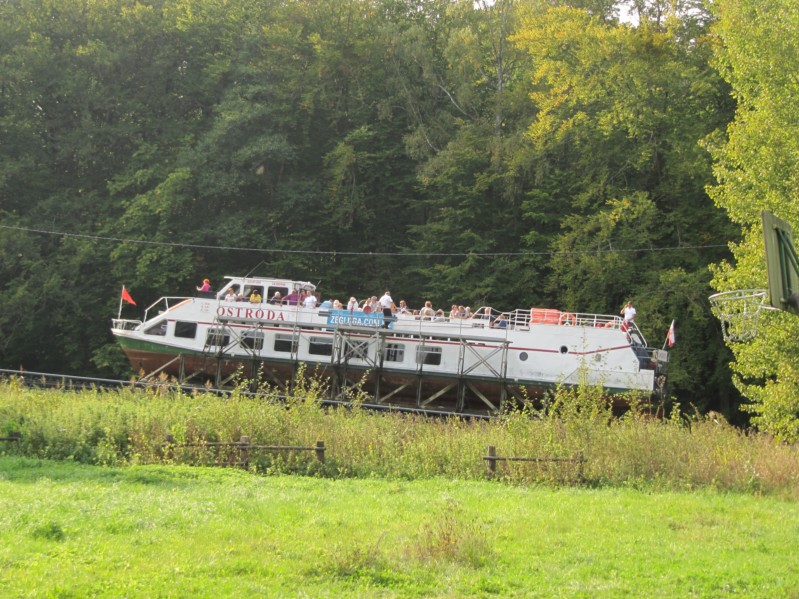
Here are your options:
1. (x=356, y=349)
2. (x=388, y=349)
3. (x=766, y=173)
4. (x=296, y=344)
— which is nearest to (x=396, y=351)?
(x=388, y=349)

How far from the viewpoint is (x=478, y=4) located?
161 feet

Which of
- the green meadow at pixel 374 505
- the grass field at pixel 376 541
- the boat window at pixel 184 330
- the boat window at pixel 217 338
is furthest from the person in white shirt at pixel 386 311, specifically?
the grass field at pixel 376 541

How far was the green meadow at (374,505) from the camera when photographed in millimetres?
10102

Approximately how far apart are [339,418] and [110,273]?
29.4m

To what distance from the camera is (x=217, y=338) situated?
35.2 metres

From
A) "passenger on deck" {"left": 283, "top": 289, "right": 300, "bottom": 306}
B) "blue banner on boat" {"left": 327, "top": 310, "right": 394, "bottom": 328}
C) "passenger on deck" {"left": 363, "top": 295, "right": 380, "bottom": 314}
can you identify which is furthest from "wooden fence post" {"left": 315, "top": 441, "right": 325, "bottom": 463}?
"passenger on deck" {"left": 283, "top": 289, "right": 300, "bottom": 306}

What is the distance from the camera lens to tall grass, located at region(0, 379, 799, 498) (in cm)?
1739

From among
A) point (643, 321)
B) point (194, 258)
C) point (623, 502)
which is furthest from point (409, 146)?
point (623, 502)

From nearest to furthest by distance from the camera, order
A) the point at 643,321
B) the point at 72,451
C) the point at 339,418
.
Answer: the point at 72,451 → the point at 339,418 → the point at 643,321

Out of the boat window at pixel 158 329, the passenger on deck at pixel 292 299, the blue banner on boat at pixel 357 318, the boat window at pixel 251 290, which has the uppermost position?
the boat window at pixel 251 290

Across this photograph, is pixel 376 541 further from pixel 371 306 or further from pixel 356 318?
pixel 371 306

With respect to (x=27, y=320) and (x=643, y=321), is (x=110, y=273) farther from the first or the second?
(x=643, y=321)

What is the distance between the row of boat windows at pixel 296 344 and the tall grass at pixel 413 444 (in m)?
12.8

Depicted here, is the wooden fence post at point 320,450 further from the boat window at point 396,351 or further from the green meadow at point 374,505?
the boat window at point 396,351
